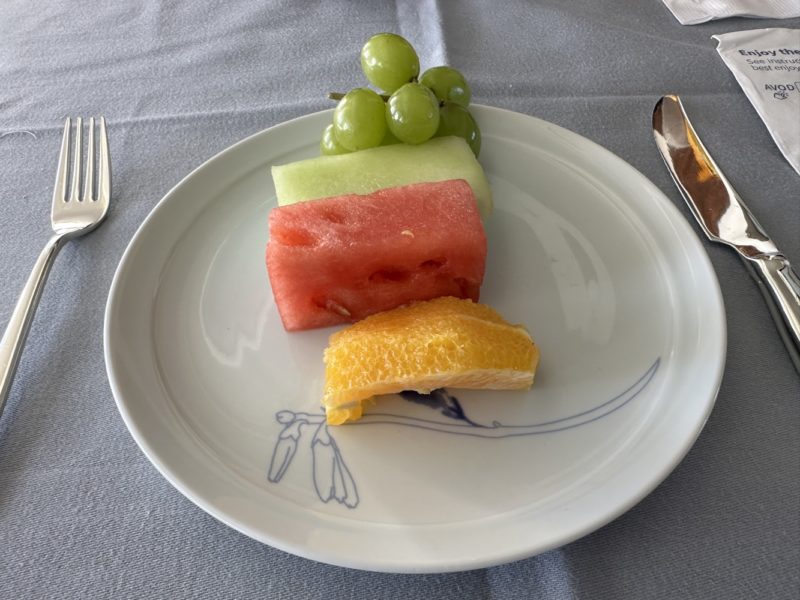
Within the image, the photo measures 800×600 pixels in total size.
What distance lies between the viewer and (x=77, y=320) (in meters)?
0.94

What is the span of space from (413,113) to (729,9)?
113 cm

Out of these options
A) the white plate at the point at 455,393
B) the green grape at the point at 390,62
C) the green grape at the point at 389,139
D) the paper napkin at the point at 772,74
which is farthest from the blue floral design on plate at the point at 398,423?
the paper napkin at the point at 772,74

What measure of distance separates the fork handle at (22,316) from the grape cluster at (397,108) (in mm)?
497

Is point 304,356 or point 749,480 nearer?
point 749,480

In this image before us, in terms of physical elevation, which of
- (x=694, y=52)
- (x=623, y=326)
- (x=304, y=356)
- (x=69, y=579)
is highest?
(x=694, y=52)

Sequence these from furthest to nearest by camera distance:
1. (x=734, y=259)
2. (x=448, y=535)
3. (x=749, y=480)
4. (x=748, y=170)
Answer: (x=748, y=170)
(x=734, y=259)
(x=749, y=480)
(x=448, y=535)

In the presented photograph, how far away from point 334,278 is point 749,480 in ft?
2.01

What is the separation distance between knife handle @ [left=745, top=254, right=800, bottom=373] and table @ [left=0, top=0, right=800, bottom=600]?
21mm

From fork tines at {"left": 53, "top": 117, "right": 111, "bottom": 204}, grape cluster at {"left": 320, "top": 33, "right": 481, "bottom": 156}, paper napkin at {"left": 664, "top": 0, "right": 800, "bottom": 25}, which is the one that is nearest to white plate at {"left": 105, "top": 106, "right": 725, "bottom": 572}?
grape cluster at {"left": 320, "top": 33, "right": 481, "bottom": 156}

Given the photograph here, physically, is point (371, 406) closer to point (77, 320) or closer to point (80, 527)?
point (80, 527)

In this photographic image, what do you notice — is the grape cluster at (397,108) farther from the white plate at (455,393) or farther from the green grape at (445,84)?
the white plate at (455,393)

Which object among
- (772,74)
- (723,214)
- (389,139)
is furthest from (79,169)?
(772,74)

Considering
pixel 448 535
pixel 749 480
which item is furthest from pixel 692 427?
pixel 448 535

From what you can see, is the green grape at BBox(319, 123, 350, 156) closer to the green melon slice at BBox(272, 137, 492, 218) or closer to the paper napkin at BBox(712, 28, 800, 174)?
the green melon slice at BBox(272, 137, 492, 218)
